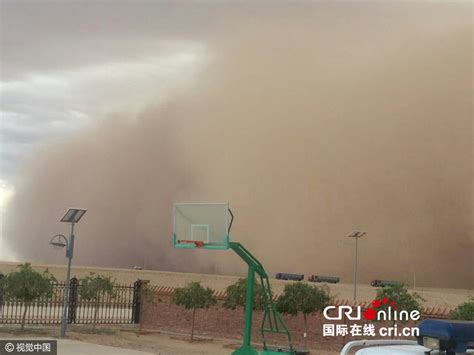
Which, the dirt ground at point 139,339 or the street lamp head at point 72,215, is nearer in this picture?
the dirt ground at point 139,339

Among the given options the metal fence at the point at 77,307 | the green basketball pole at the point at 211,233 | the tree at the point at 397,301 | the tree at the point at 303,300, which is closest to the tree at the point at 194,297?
the tree at the point at 303,300

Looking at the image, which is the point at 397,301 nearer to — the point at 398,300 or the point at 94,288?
the point at 398,300

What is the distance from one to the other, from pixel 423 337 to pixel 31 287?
16.2 metres

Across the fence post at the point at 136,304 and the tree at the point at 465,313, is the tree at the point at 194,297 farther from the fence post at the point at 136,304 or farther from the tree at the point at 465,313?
the tree at the point at 465,313

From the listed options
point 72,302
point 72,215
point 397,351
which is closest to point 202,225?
point 72,215

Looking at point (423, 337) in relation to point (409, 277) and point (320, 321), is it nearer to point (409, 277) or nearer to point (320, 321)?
point (320, 321)

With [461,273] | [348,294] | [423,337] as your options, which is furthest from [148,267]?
[423,337]

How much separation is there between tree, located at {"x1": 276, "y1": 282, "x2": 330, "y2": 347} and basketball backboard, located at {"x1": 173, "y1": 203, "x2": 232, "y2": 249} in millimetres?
4901

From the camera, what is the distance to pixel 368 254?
60969 mm

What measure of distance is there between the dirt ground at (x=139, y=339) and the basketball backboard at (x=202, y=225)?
3667 millimetres

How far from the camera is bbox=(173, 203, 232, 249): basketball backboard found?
12.6 metres

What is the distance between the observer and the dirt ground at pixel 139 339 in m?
16.2

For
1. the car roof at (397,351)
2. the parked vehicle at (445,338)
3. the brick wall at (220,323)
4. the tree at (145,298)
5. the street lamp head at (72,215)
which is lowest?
the brick wall at (220,323)

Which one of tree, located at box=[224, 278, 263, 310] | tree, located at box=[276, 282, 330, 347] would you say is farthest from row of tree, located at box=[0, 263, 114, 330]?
tree, located at box=[276, 282, 330, 347]
